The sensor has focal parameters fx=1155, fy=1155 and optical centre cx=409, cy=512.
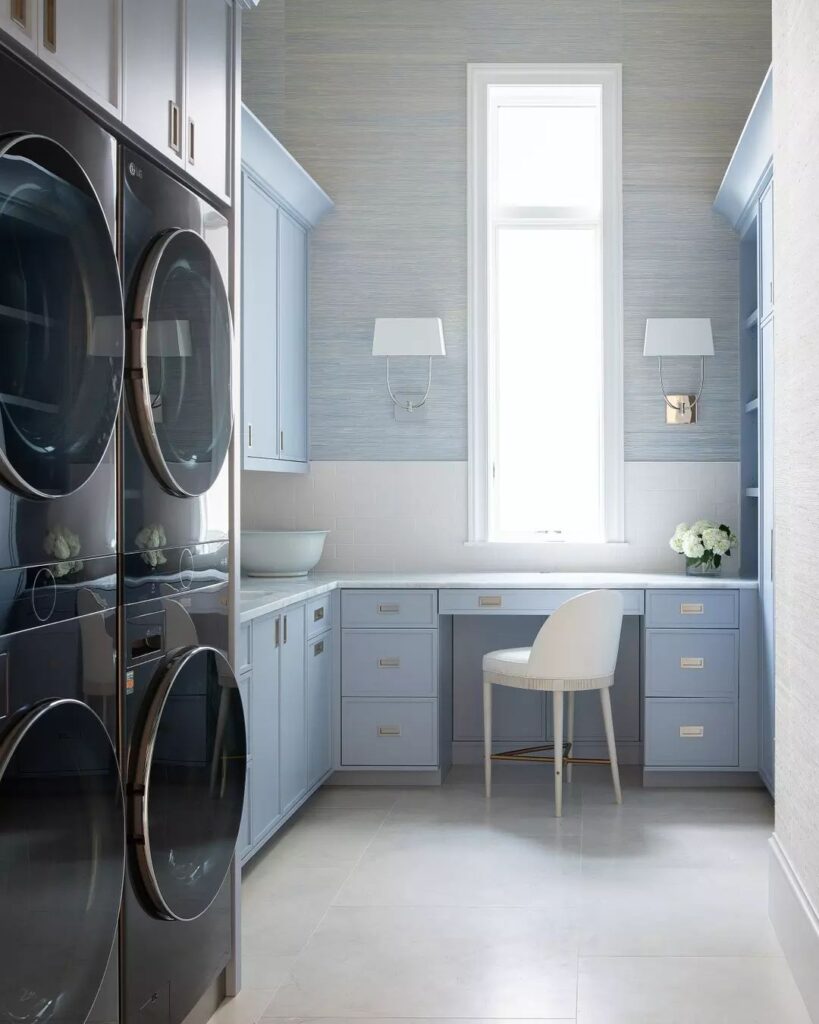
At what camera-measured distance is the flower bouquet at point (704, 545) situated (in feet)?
15.7

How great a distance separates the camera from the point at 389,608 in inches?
183

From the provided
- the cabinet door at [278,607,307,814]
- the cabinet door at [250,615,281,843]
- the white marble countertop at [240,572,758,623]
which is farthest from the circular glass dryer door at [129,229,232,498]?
the white marble countertop at [240,572,758,623]

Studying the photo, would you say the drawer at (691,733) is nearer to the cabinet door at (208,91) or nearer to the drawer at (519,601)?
the drawer at (519,601)

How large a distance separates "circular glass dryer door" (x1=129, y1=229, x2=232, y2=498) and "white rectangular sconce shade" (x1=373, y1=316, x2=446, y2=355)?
2612 mm

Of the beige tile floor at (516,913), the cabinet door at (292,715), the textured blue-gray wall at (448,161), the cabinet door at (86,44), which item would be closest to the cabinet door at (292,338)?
the textured blue-gray wall at (448,161)

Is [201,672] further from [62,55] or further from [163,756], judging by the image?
[62,55]

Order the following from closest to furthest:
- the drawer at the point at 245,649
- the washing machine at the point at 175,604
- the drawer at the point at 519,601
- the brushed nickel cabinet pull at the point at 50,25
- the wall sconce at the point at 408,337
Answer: the brushed nickel cabinet pull at the point at 50,25 → the washing machine at the point at 175,604 → the drawer at the point at 245,649 → the drawer at the point at 519,601 → the wall sconce at the point at 408,337

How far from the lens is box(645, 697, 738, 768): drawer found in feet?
14.9

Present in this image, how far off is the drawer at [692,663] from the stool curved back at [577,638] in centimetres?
32

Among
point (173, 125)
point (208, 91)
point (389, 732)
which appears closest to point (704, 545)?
point (389, 732)

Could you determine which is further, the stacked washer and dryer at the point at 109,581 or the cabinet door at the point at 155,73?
the cabinet door at the point at 155,73

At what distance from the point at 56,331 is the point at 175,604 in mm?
707

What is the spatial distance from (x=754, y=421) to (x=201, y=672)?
3.34m

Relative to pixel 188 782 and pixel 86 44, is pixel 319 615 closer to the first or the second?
pixel 188 782
